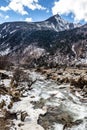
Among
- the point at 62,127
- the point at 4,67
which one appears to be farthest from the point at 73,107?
the point at 4,67

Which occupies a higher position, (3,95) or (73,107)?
(3,95)

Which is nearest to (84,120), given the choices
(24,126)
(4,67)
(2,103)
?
(24,126)

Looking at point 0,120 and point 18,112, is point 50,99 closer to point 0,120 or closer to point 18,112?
point 18,112

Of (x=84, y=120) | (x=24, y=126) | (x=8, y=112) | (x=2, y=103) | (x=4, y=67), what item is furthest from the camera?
(x=4, y=67)

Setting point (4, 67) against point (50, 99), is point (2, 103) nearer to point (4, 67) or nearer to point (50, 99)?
point (50, 99)

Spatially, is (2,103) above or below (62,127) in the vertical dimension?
above

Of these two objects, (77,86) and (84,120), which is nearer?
(84,120)

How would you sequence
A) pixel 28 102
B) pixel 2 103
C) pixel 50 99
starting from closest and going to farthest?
1. pixel 2 103
2. pixel 28 102
3. pixel 50 99

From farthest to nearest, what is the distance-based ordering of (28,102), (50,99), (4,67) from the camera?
1. (4,67)
2. (50,99)
3. (28,102)

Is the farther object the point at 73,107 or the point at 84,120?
the point at 73,107
